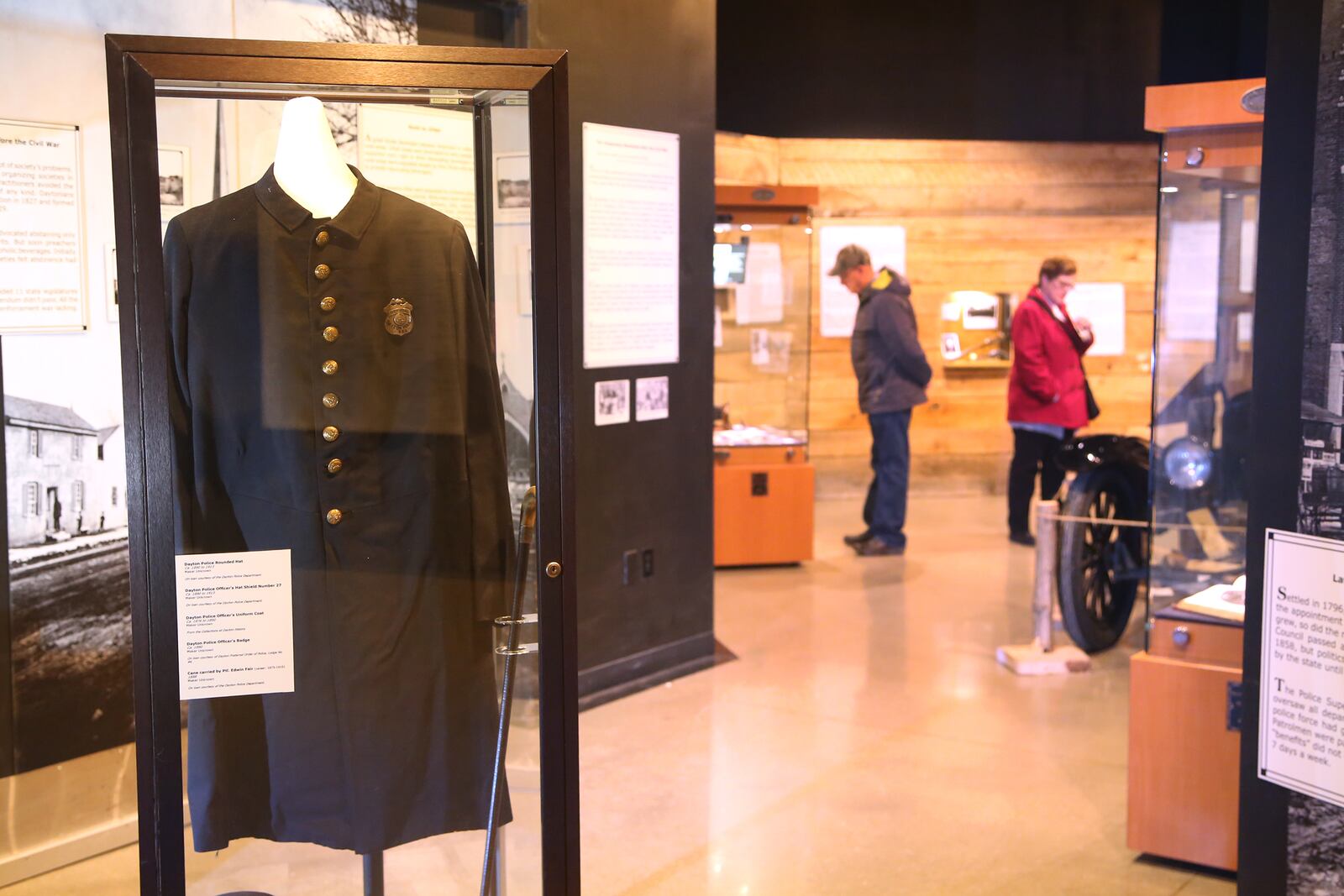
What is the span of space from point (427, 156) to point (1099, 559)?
4237 mm

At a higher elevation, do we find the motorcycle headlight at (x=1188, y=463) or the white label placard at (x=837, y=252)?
the white label placard at (x=837, y=252)

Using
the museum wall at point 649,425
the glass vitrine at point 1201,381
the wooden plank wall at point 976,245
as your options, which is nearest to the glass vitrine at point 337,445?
the glass vitrine at point 1201,381

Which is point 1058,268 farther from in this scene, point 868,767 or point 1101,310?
point 868,767

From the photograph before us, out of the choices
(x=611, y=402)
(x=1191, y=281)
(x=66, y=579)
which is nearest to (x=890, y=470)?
(x=611, y=402)

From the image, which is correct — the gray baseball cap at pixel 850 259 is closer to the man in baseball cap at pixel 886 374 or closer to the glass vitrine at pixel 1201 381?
the man in baseball cap at pixel 886 374

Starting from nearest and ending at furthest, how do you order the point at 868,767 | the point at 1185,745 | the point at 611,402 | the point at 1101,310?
the point at 1185,745 < the point at 868,767 < the point at 611,402 < the point at 1101,310

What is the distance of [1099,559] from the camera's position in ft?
18.4

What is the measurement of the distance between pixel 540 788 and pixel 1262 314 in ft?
5.69

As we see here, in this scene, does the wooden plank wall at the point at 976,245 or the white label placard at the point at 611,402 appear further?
the wooden plank wall at the point at 976,245

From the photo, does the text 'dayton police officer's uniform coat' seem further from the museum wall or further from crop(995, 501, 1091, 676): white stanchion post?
crop(995, 501, 1091, 676): white stanchion post

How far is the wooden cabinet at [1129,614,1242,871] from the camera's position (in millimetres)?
3461

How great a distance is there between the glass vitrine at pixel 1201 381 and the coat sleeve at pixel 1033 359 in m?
3.46

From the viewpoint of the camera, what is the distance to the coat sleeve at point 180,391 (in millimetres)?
2053

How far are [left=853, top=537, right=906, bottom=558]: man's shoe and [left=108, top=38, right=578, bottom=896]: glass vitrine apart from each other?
5556 mm
